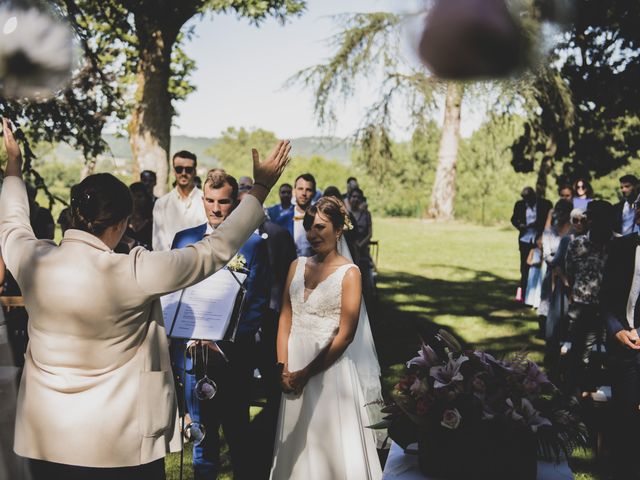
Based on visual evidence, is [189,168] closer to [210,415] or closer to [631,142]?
[210,415]

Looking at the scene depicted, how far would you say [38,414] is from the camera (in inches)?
104

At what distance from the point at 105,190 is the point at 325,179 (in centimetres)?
7889

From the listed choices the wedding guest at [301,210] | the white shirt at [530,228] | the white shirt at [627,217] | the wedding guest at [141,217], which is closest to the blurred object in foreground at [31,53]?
the wedding guest at [141,217]

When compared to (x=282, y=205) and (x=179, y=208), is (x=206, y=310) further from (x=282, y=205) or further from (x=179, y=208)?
(x=282, y=205)

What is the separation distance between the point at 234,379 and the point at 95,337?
1.92 meters

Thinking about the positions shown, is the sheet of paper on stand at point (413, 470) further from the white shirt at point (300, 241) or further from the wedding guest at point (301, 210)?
the white shirt at point (300, 241)

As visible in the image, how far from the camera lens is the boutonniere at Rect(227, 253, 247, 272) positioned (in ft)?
13.5

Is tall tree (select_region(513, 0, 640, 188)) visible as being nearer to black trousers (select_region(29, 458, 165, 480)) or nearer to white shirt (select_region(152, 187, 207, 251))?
black trousers (select_region(29, 458, 165, 480))

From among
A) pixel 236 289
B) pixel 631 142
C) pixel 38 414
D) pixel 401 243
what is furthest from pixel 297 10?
pixel 401 243

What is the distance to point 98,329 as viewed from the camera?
2576 mm

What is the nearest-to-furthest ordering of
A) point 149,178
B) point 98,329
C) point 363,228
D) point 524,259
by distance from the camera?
point 98,329 < point 149,178 < point 363,228 < point 524,259

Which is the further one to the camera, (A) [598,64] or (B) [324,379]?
(B) [324,379]

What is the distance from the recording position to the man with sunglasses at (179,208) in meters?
5.91

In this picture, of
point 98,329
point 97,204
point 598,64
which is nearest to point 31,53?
point 97,204
